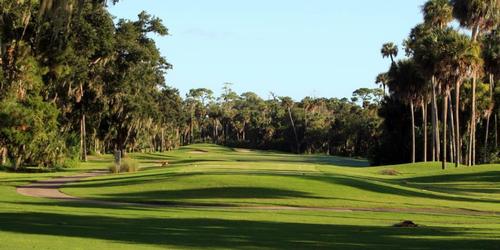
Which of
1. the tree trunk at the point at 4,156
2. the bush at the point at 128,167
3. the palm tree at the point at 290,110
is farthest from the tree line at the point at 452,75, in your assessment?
the palm tree at the point at 290,110

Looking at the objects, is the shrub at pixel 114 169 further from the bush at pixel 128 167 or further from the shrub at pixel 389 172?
the shrub at pixel 389 172

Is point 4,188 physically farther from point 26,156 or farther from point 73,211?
point 26,156

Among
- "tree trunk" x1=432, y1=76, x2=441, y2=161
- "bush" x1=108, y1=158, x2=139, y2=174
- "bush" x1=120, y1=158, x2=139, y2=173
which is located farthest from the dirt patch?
"tree trunk" x1=432, y1=76, x2=441, y2=161

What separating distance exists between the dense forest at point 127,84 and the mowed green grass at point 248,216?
21.4ft

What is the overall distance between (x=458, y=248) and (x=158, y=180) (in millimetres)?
25417

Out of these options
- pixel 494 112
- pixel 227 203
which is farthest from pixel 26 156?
pixel 494 112

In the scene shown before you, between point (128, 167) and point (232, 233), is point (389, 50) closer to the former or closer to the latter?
point (128, 167)

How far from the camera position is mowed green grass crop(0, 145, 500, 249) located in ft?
51.6

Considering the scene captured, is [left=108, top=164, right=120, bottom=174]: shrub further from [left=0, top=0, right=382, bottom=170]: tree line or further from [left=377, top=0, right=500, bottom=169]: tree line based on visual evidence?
[left=377, top=0, right=500, bottom=169]: tree line

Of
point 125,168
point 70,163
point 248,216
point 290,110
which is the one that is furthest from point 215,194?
point 290,110

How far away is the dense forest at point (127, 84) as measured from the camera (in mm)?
47562

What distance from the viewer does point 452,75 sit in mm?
57938

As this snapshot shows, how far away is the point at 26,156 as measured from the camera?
183ft

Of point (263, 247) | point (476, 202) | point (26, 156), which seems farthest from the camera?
point (26, 156)
